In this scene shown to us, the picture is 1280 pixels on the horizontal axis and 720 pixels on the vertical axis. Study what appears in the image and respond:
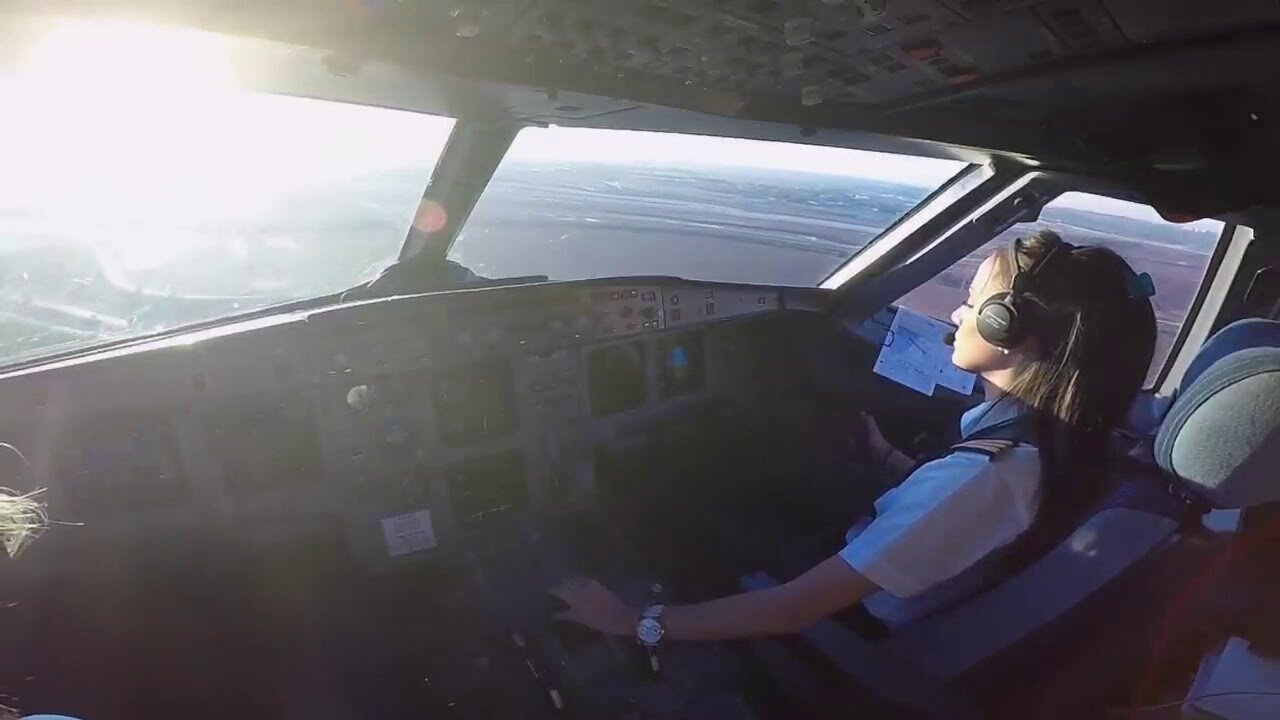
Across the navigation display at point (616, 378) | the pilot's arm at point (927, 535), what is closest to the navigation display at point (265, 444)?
the navigation display at point (616, 378)

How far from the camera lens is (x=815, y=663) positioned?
170 centimetres

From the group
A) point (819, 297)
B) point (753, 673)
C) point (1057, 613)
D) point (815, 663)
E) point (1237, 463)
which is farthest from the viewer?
point (819, 297)

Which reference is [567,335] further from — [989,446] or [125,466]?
[989,446]

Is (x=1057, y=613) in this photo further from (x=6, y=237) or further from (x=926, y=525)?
(x=6, y=237)

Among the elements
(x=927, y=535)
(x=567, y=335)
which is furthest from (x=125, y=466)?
(x=927, y=535)

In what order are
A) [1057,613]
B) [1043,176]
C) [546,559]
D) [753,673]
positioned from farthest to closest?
[546,559], [1043,176], [753,673], [1057,613]

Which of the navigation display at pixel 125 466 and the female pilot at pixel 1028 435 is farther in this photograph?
the navigation display at pixel 125 466

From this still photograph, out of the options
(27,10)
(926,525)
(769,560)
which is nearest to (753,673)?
(769,560)

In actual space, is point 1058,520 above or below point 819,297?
below

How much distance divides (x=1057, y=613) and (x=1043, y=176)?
159 centimetres

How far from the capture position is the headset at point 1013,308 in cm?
137

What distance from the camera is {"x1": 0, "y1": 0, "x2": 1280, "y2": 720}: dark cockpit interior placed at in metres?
1.26

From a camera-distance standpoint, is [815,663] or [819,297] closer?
[815,663]

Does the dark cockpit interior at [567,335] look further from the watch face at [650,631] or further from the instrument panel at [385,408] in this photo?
the watch face at [650,631]
